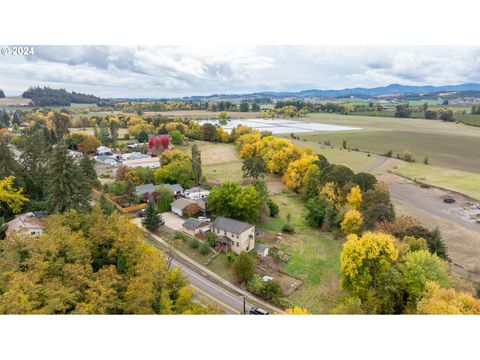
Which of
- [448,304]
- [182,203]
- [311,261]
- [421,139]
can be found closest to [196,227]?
[182,203]

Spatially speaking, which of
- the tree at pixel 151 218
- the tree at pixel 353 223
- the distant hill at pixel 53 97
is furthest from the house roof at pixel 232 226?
the distant hill at pixel 53 97

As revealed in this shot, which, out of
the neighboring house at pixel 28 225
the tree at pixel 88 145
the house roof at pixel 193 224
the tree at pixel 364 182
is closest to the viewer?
the neighboring house at pixel 28 225

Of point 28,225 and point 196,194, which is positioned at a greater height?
point 28,225

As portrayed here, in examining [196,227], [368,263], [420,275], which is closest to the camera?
[420,275]

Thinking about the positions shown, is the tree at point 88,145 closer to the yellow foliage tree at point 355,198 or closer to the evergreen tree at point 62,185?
the evergreen tree at point 62,185

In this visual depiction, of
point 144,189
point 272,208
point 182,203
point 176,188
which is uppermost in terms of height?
point 144,189

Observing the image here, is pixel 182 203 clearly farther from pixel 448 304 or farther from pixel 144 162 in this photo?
pixel 448 304

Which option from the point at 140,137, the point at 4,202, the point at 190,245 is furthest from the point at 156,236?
the point at 140,137
